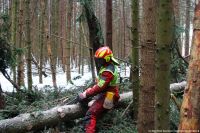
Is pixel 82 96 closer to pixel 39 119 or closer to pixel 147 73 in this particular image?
pixel 39 119

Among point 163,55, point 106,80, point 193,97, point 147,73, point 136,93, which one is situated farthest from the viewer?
point 136,93

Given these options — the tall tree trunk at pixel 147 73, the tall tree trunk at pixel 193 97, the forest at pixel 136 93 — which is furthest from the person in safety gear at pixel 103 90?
the tall tree trunk at pixel 193 97

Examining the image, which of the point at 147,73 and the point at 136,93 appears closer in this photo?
the point at 147,73

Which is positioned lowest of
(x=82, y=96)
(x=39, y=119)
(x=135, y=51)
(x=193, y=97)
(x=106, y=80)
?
(x=39, y=119)

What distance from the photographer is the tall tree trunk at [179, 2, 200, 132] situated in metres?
3.32

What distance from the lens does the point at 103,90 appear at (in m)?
6.96

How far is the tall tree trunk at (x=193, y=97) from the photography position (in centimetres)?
332

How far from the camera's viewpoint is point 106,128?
7.19 m

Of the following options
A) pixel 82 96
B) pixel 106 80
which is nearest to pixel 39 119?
pixel 82 96

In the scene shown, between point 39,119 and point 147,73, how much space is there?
2358 millimetres

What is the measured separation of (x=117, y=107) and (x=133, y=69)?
53.5 inches

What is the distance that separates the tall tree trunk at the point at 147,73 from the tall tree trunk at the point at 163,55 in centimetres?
172

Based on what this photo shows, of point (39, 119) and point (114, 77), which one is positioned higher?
point (114, 77)

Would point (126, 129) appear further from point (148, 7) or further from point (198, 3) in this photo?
point (198, 3)
